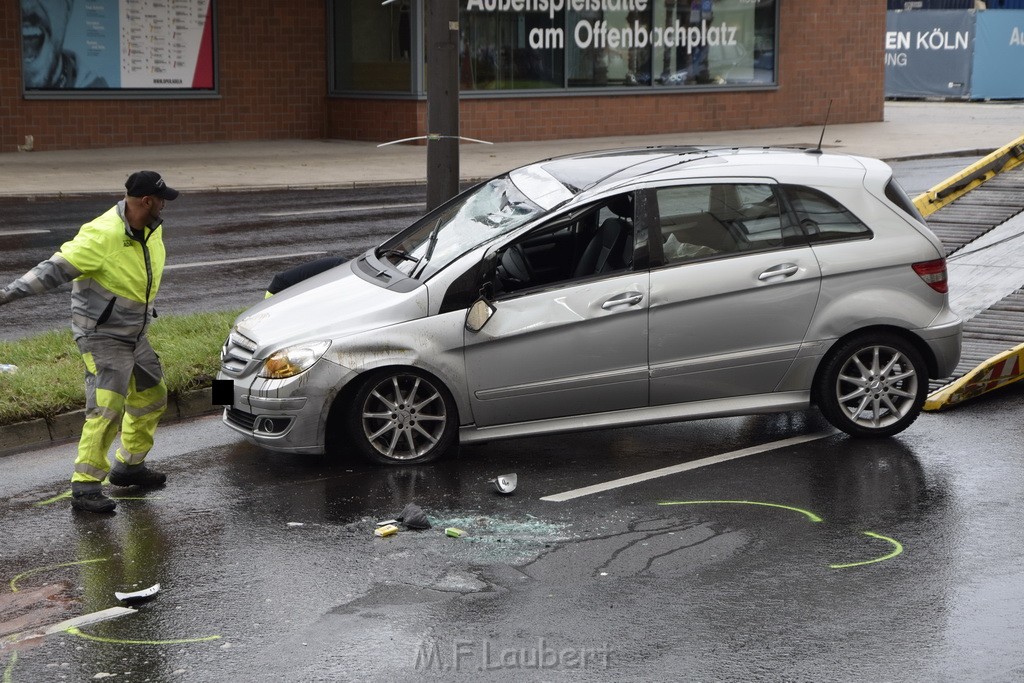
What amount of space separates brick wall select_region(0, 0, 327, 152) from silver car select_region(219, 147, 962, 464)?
1896 centimetres

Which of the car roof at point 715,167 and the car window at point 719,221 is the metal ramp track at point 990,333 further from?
the car window at point 719,221

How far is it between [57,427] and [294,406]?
1866 millimetres

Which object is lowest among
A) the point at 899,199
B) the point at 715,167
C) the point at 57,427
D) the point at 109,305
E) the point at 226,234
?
the point at 57,427

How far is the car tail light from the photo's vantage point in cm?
784

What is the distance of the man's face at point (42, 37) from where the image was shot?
2483 centimetres

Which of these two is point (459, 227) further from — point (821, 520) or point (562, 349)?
point (821, 520)

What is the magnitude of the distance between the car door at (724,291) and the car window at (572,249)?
189 millimetres

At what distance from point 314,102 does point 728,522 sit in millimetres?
23662

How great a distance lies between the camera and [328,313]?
293 inches

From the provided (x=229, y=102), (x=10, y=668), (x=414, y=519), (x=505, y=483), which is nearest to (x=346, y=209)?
(x=229, y=102)

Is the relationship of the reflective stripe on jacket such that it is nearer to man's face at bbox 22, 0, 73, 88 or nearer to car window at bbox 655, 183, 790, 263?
car window at bbox 655, 183, 790, 263

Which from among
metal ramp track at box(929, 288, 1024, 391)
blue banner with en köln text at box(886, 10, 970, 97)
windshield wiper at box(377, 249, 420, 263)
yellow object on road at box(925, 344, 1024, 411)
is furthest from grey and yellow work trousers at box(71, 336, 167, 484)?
blue banner with en köln text at box(886, 10, 970, 97)

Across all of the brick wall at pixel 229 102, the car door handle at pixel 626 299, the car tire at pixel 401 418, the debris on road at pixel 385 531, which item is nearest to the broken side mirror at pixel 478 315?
the car tire at pixel 401 418

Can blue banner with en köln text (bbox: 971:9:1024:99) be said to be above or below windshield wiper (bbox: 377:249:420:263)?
above
